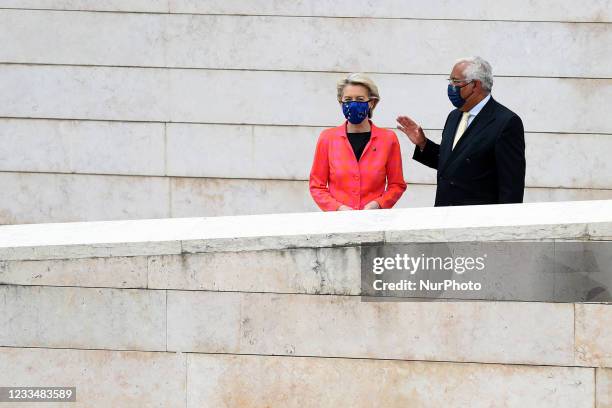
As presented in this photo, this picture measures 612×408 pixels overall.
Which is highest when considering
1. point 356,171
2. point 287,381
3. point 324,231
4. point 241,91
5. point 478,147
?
point 241,91

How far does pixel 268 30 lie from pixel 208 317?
169 inches

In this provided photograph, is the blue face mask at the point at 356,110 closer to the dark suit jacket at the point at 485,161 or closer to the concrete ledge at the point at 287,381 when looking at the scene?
the dark suit jacket at the point at 485,161

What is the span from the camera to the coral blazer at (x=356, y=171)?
706 cm

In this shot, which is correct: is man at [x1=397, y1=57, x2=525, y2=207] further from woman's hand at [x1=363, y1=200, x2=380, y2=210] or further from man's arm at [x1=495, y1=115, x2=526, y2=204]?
woman's hand at [x1=363, y1=200, x2=380, y2=210]

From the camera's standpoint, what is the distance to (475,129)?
670cm

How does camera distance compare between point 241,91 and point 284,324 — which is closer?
point 284,324

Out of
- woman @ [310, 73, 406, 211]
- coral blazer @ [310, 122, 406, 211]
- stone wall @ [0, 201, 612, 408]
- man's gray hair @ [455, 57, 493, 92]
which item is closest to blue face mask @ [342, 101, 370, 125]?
woman @ [310, 73, 406, 211]

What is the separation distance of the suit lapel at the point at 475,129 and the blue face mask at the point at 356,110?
0.63 m

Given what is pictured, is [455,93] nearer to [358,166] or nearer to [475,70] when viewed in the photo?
[475,70]

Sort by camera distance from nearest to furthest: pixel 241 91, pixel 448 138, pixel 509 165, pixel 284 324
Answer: pixel 284 324, pixel 509 165, pixel 448 138, pixel 241 91

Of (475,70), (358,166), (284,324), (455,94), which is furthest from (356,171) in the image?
(284,324)

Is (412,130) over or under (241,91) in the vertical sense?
under

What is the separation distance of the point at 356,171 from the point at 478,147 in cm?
85

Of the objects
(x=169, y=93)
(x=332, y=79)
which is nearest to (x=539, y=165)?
(x=332, y=79)
